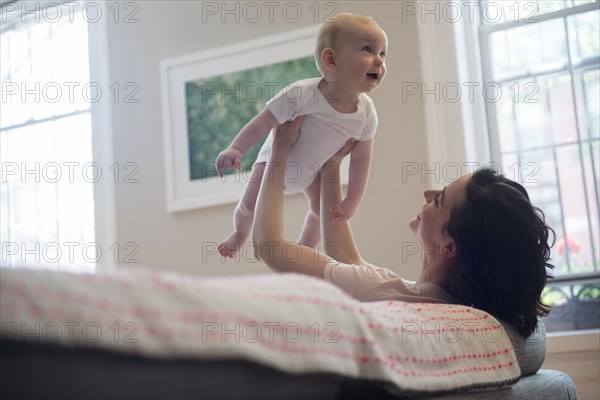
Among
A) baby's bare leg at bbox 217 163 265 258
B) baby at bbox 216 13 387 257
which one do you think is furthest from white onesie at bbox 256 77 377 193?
baby's bare leg at bbox 217 163 265 258

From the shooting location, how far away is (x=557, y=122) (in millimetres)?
3586

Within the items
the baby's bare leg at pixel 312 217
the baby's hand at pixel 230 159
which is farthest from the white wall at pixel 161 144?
the baby's hand at pixel 230 159

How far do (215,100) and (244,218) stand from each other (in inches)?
76.9

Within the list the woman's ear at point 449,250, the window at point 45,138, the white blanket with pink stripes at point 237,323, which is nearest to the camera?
the white blanket with pink stripes at point 237,323

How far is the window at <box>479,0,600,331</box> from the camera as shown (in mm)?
3447

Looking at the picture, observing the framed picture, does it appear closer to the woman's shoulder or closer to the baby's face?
the baby's face

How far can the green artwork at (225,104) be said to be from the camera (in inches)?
152

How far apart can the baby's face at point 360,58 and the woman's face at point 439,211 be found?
15.9 inches

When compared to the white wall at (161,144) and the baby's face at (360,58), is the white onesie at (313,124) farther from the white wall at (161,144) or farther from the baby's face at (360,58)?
the white wall at (161,144)

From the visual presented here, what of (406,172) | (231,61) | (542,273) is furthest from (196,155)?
(542,273)

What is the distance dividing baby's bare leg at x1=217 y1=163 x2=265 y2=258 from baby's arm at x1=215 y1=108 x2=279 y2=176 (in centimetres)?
12

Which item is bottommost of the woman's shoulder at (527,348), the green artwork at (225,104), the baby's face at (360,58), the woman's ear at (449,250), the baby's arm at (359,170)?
the woman's shoulder at (527,348)

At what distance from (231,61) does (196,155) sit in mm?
503

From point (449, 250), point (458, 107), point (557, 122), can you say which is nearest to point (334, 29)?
point (449, 250)
